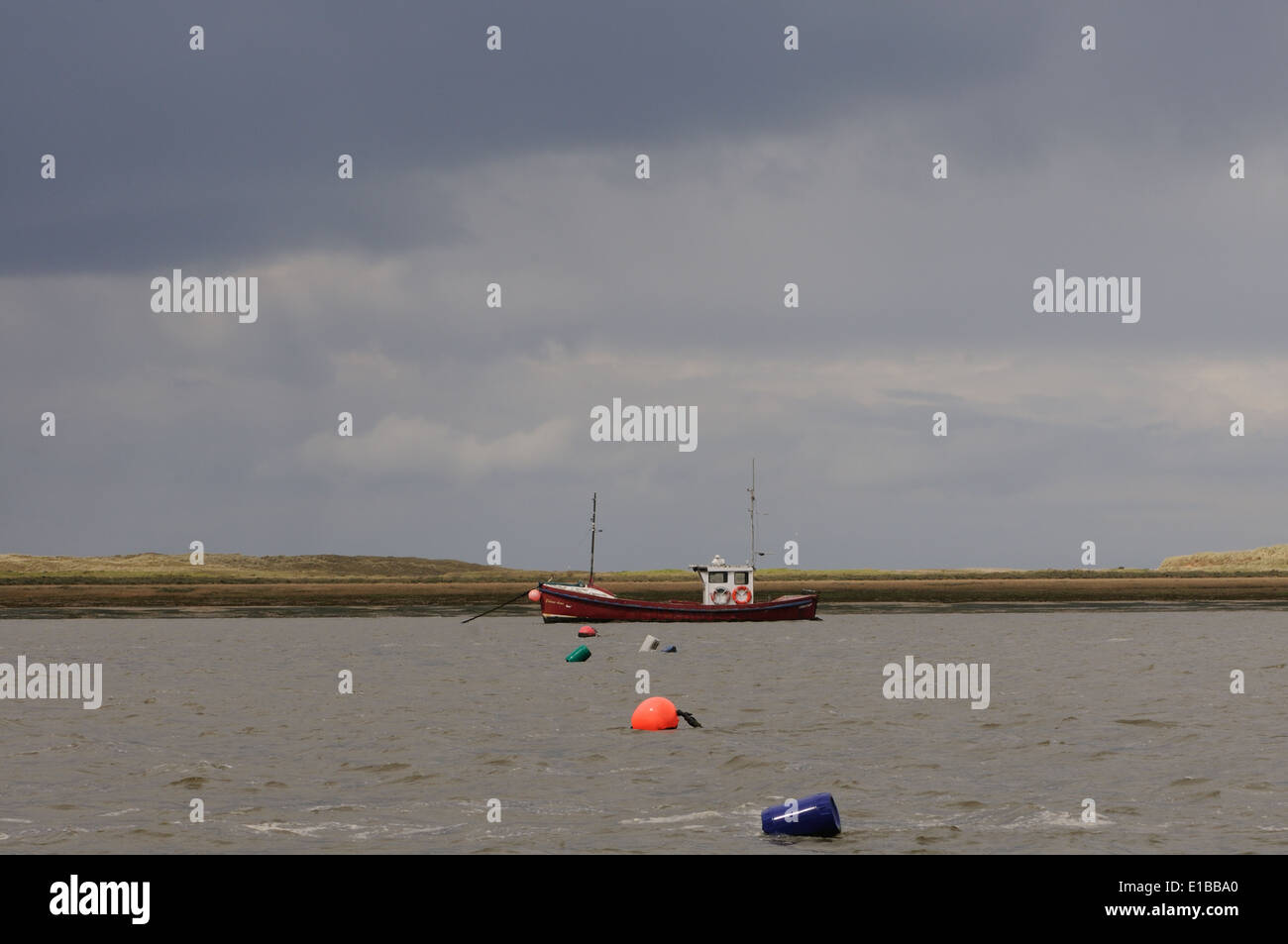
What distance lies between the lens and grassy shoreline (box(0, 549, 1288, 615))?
9369 centimetres

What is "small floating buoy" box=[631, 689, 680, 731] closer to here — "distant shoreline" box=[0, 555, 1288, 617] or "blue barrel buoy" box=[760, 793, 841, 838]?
"blue barrel buoy" box=[760, 793, 841, 838]

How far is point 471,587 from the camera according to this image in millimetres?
119688

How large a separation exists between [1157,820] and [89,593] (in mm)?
94166

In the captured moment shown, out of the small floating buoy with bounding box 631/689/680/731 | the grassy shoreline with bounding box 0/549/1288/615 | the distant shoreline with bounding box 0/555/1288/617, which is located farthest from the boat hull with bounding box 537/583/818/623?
the small floating buoy with bounding box 631/689/680/731

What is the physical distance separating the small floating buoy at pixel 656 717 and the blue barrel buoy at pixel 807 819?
9982 millimetres

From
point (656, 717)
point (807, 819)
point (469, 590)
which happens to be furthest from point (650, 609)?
point (807, 819)

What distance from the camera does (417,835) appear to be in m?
15.8

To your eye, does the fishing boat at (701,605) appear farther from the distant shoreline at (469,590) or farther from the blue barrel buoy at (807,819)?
the blue barrel buoy at (807,819)

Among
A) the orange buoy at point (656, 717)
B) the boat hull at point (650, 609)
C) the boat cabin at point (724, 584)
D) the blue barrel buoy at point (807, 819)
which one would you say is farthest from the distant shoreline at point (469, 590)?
the blue barrel buoy at point (807, 819)

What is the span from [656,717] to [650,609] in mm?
46127

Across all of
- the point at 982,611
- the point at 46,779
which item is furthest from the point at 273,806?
the point at 982,611

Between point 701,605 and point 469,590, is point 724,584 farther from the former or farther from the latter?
point 469,590

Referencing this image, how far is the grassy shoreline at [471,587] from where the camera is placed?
93.7m

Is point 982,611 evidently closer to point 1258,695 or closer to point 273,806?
point 1258,695
